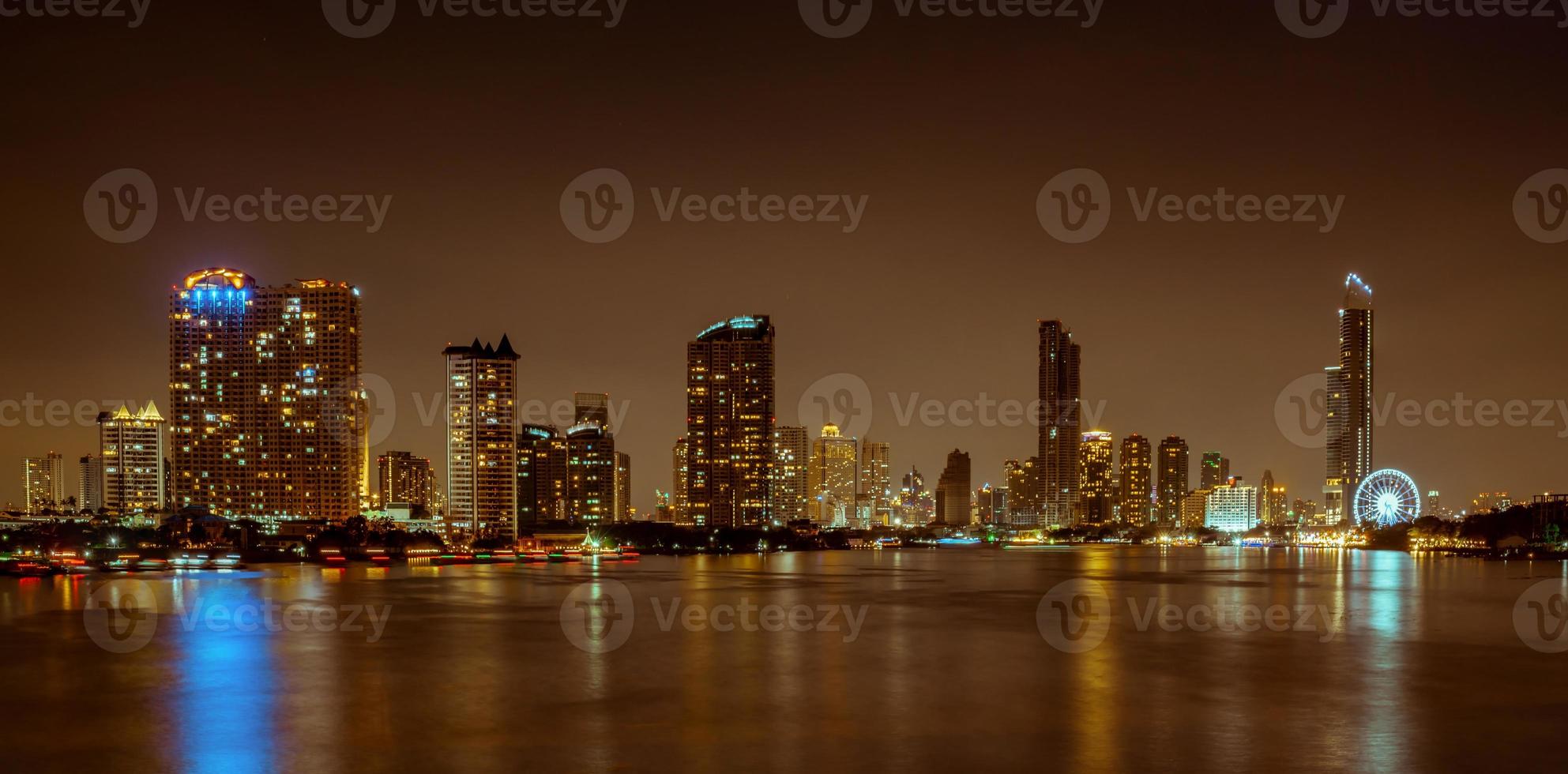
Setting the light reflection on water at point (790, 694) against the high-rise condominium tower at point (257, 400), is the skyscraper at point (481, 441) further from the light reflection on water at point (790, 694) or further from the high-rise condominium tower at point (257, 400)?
the light reflection on water at point (790, 694)

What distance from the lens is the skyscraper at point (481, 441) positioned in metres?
175

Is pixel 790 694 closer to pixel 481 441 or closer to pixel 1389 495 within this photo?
pixel 481 441

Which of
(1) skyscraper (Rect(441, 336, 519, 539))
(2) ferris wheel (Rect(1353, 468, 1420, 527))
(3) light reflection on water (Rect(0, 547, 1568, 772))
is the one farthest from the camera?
(1) skyscraper (Rect(441, 336, 519, 539))

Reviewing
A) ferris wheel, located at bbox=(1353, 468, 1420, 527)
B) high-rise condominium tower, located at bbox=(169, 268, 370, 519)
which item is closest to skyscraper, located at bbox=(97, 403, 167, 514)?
high-rise condominium tower, located at bbox=(169, 268, 370, 519)

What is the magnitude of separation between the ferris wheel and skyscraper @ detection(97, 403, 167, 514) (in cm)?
17372

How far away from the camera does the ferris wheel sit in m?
168

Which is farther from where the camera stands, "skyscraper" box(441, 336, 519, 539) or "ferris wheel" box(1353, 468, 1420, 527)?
"skyscraper" box(441, 336, 519, 539)

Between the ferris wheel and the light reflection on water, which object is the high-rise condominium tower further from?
the ferris wheel

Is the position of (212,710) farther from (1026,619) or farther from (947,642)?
(1026,619)

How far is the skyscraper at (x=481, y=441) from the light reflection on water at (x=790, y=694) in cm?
11354

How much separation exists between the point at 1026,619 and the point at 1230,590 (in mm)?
28573

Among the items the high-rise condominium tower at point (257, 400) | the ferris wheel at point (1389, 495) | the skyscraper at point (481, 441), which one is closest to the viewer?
the high-rise condominium tower at point (257, 400)

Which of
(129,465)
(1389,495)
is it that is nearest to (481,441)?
(129,465)

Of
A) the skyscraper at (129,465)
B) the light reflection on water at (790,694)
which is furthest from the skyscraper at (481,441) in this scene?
the light reflection on water at (790,694)
